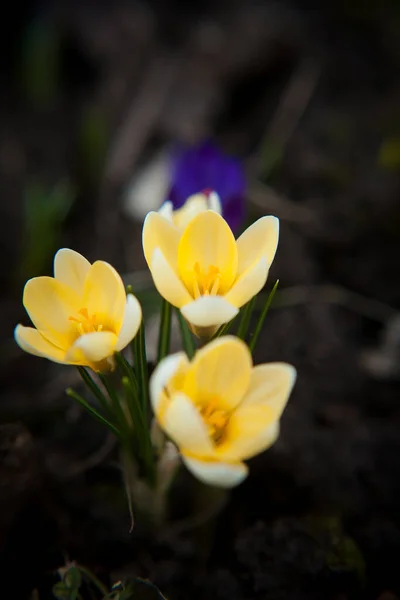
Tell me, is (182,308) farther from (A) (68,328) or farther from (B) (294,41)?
(B) (294,41)

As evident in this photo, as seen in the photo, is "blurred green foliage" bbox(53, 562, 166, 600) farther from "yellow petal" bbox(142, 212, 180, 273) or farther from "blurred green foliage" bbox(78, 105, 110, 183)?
"blurred green foliage" bbox(78, 105, 110, 183)

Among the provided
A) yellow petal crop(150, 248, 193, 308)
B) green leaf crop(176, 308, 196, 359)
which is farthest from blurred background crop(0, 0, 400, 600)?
yellow petal crop(150, 248, 193, 308)

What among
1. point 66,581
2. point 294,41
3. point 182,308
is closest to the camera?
point 182,308

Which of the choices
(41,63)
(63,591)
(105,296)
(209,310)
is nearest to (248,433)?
(209,310)

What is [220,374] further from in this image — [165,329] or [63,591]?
[63,591]

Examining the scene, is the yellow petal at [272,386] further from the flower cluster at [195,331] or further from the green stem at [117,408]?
the green stem at [117,408]

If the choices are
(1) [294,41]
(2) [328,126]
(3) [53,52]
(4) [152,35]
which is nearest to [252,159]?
(2) [328,126]
